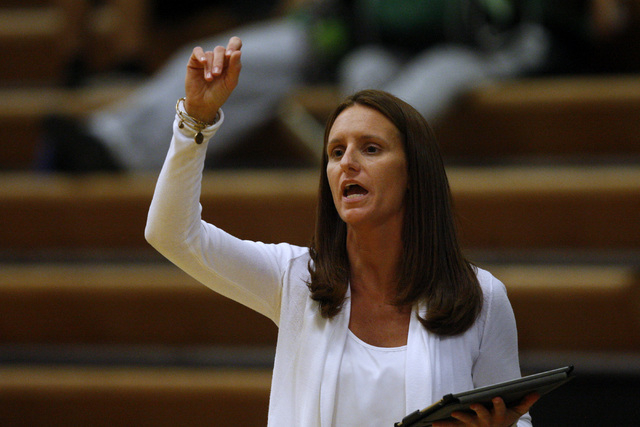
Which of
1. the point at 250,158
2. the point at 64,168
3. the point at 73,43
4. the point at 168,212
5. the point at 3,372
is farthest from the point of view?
the point at 73,43

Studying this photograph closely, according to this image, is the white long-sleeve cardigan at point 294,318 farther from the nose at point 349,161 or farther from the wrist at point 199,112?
the nose at point 349,161

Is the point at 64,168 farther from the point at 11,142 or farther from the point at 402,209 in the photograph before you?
the point at 402,209

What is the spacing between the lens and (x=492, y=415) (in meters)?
1.32

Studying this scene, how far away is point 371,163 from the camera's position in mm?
1494

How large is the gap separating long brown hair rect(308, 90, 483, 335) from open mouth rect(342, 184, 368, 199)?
68 mm

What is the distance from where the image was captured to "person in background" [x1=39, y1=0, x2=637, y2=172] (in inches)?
132

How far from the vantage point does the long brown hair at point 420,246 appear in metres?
1.50

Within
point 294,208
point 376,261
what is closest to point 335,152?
point 376,261

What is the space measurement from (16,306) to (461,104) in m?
1.89

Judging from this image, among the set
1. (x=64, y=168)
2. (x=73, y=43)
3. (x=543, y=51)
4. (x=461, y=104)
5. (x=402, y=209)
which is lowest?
(x=402, y=209)

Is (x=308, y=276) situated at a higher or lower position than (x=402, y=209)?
lower

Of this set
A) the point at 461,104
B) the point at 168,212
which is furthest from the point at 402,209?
the point at 461,104

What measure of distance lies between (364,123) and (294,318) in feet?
1.19

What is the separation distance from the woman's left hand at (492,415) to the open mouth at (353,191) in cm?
41
